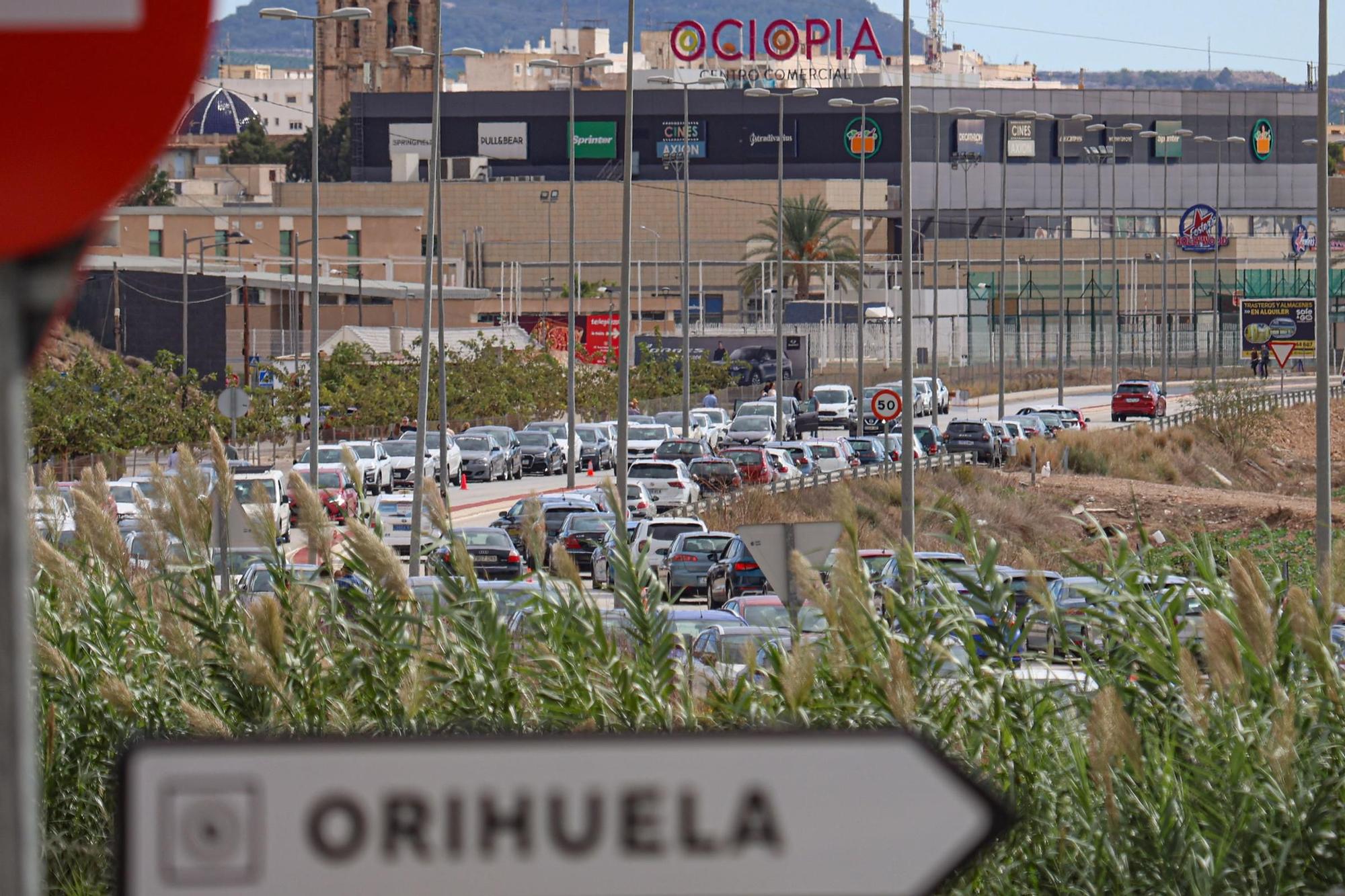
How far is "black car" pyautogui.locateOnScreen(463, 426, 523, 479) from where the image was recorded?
52.1 m

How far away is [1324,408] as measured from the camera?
23578 mm

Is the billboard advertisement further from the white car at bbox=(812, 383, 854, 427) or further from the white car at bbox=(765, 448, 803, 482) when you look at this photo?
the white car at bbox=(765, 448, 803, 482)

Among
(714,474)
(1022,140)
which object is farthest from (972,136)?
(714,474)

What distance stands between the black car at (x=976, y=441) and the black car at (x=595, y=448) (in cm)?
991

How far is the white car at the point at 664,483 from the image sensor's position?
40.1 metres

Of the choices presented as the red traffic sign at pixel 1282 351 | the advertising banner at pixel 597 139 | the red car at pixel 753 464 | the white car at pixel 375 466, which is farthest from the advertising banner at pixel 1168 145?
the white car at pixel 375 466

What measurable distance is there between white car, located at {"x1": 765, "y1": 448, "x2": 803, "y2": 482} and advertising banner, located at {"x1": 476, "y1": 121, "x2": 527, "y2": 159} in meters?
95.5

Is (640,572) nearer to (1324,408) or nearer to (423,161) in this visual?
(1324,408)

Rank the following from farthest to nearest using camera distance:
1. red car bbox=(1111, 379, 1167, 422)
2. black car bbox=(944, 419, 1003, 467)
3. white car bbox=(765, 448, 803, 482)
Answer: red car bbox=(1111, 379, 1167, 422) < black car bbox=(944, 419, 1003, 467) < white car bbox=(765, 448, 803, 482)

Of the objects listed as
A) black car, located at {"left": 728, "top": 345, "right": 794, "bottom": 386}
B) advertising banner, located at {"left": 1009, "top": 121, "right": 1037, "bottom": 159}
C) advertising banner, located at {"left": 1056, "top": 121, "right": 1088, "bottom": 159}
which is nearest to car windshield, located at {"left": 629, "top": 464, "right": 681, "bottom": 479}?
black car, located at {"left": 728, "top": 345, "right": 794, "bottom": 386}

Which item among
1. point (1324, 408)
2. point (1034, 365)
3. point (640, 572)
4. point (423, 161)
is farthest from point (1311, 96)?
point (640, 572)

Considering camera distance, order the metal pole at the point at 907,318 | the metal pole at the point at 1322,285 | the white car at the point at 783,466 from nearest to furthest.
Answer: the metal pole at the point at 1322,285
the metal pole at the point at 907,318
the white car at the point at 783,466

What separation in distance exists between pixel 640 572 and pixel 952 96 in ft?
444

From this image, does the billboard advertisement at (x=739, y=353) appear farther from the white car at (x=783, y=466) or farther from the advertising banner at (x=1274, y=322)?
the white car at (x=783, y=466)
